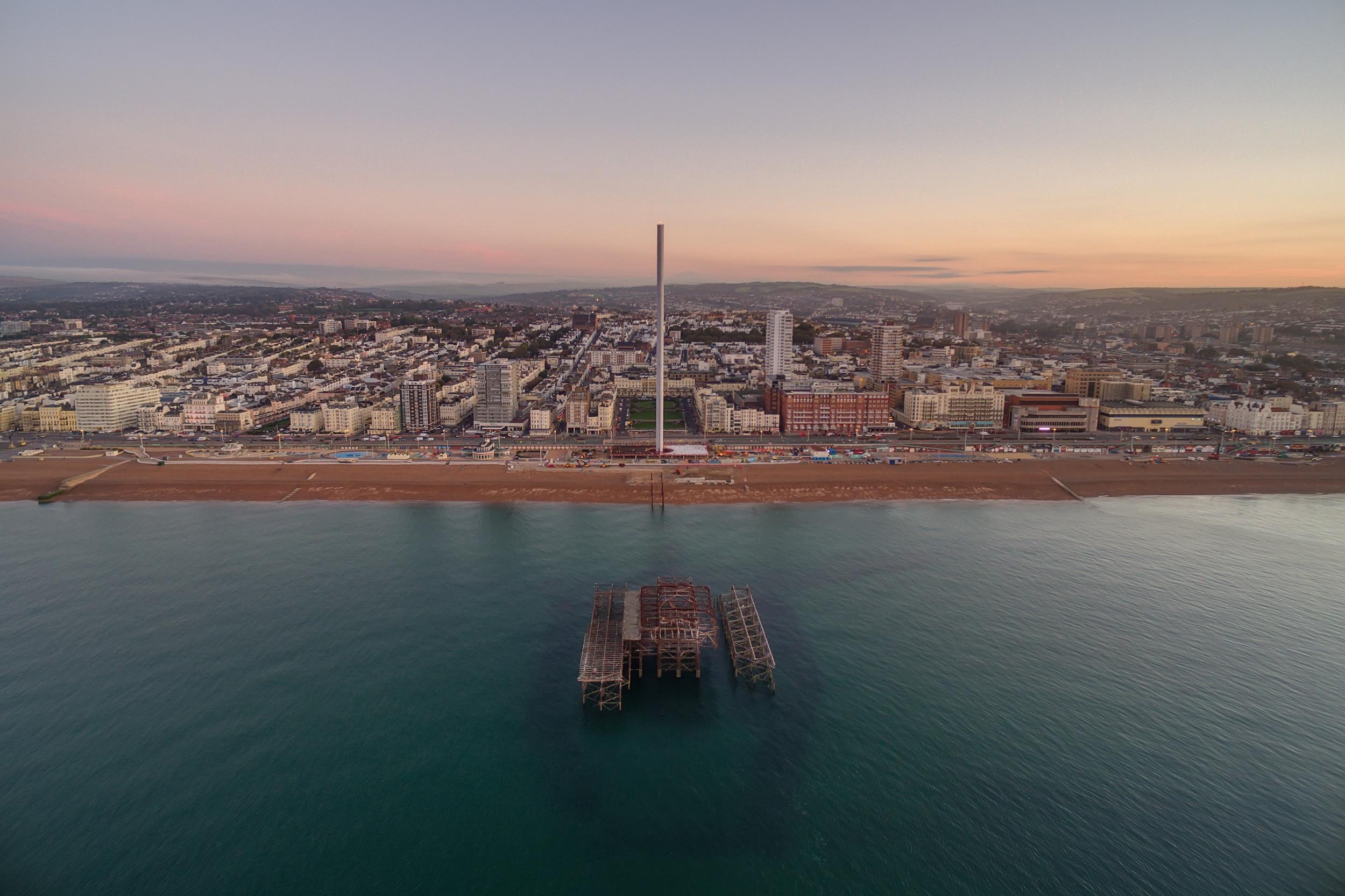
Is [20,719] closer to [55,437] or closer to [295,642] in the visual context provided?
[295,642]

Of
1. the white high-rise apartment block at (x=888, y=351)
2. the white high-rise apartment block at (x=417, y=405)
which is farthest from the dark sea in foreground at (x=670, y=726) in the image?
the white high-rise apartment block at (x=888, y=351)

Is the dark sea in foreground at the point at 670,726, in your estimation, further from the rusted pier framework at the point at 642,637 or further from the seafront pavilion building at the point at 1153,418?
the seafront pavilion building at the point at 1153,418

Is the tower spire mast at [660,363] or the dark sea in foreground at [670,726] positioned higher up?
the tower spire mast at [660,363]

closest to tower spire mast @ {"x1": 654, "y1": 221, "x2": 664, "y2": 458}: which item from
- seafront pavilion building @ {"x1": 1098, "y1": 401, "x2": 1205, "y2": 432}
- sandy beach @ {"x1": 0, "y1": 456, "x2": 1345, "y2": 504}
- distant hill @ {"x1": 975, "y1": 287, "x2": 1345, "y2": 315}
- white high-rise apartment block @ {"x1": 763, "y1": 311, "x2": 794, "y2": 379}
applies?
A: sandy beach @ {"x1": 0, "y1": 456, "x2": 1345, "y2": 504}

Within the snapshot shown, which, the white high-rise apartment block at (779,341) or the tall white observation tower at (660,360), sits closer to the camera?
the tall white observation tower at (660,360)

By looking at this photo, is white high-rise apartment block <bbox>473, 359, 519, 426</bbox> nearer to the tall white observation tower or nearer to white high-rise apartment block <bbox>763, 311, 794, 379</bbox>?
the tall white observation tower

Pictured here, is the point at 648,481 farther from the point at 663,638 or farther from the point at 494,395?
the point at 663,638
